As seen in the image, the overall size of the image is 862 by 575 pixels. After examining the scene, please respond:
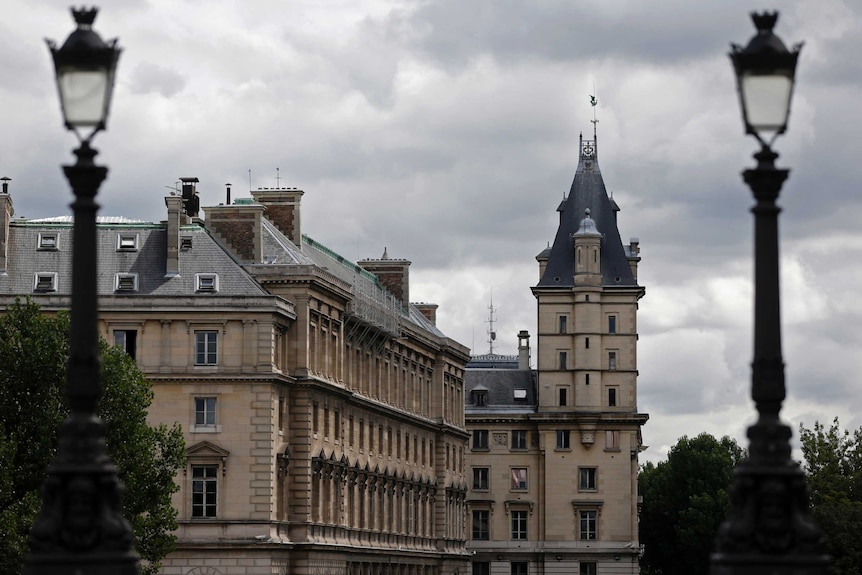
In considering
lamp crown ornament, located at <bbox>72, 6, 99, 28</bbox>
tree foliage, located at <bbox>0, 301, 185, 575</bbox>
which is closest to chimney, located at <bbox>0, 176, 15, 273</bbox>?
tree foliage, located at <bbox>0, 301, 185, 575</bbox>

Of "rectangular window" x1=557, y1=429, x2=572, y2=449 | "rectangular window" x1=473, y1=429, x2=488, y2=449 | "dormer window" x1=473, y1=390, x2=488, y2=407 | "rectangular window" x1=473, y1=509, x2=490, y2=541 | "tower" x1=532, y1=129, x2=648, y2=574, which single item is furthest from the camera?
"dormer window" x1=473, y1=390, x2=488, y2=407

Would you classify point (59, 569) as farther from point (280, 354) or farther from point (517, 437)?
point (517, 437)

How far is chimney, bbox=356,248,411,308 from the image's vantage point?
135 m

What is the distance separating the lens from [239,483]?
297ft

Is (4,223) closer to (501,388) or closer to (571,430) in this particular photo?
(571,430)

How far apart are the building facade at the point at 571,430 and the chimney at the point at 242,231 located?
2709 inches

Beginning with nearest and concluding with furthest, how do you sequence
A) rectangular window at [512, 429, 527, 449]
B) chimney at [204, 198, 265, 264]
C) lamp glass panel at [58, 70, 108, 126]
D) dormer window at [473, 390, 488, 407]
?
lamp glass panel at [58, 70, 108, 126], chimney at [204, 198, 265, 264], rectangular window at [512, 429, 527, 449], dormer window at [473, 390, 488, 407]

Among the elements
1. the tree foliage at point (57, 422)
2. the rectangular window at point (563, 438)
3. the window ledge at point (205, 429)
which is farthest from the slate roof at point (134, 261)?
the rectangular window at point (563, 438)

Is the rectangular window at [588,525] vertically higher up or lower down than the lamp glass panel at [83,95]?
lower down

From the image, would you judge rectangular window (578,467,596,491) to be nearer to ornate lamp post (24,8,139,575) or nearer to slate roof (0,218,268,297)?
slate roof (0,218,268,297)

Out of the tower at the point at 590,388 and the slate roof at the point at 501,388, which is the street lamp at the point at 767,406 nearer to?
the tower at the point at 590,388

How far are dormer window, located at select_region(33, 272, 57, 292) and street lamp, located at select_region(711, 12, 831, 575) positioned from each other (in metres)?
74.0

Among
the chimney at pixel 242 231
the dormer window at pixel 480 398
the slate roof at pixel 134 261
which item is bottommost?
the dormer window at pixel 480 398

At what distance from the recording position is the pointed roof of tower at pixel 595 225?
167 metres
